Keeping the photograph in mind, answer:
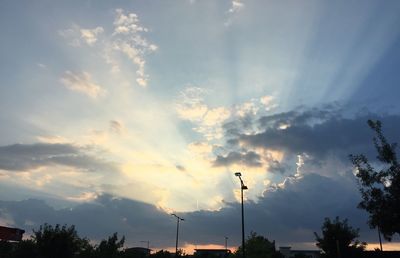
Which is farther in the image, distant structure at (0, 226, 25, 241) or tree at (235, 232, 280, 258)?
tree at (235, 232, 280, 258)

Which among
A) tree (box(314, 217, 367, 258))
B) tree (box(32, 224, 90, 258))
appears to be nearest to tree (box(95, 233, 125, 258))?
tree (box(32, 224, 90, 258))

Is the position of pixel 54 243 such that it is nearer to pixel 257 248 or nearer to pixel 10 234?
pixel 10 234

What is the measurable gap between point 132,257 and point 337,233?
117 feet

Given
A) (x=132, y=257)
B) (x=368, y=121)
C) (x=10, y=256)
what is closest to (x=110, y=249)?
(x=132, y=257)

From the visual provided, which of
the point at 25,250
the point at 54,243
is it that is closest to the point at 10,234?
the point at 54,243

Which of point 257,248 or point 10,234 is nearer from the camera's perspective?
point 10,234

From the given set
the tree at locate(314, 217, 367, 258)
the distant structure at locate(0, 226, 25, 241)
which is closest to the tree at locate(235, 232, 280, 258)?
the tree at locate(314, 217, 367, 258)

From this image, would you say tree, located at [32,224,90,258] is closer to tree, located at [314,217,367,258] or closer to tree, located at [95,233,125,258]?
tree, located at [95,233,125,258]

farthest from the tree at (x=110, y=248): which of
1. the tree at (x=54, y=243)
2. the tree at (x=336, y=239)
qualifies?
the tree at (x=336, y=239)

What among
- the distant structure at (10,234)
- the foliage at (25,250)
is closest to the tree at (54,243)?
the distant structure at (10,234)

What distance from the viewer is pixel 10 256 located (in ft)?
219

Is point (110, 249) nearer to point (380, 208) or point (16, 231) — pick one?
point (16, 231)

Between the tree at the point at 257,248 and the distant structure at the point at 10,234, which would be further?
the tree at the point at 257,248

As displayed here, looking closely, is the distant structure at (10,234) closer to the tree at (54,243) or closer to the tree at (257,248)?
the tree at (54,243)
